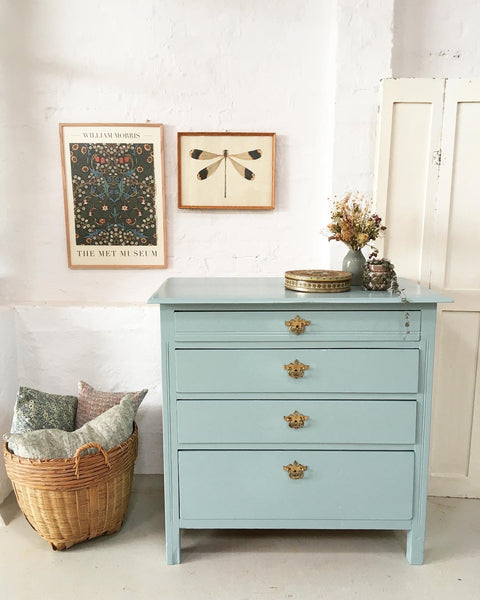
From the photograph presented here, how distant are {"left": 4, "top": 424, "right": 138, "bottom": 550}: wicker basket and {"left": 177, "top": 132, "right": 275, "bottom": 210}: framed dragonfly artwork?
4.84ft

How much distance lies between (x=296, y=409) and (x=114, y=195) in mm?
1665

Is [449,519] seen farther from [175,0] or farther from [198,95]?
[175,0]

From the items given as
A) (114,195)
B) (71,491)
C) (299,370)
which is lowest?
(71,491)

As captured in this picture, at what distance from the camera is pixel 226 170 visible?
2879mm

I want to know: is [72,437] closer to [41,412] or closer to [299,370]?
[41,412]

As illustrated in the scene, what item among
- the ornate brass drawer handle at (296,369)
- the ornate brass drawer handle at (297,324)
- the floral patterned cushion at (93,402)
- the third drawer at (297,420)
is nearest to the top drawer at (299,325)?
the ornate brass drawer handle at (297,324)

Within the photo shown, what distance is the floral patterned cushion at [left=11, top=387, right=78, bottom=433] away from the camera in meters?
2.48

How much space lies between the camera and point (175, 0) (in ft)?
9.02

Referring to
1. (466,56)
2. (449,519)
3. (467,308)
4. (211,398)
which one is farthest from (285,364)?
(466,56)

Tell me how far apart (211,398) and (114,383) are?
39.5 inches

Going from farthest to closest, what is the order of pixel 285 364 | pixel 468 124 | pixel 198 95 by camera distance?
1. pixel 198 95
2. pixel 468 124
3. pixel 285 364

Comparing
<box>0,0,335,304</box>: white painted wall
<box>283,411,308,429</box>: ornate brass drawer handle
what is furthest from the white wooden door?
<box>283,411,308,429</box>: ornate brass drawer handle

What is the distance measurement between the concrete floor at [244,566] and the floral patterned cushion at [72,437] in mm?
519

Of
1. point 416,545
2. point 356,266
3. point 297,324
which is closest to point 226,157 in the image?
point 356,266
